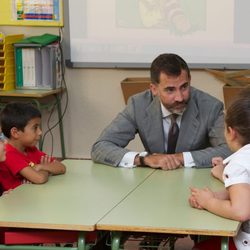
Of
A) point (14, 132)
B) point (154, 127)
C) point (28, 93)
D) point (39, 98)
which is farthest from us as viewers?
point (39, 98)

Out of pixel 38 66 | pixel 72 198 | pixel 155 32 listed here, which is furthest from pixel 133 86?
pixel 72 198

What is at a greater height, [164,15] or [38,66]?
[164,15]

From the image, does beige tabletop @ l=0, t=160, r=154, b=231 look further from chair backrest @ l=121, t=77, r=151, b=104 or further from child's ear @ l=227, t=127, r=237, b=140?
chair backrest @ l=121, t=77, r=151, b=104

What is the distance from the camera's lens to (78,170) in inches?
130

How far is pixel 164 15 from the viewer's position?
572 centimetres

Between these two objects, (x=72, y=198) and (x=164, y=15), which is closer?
(x=72, y=198)

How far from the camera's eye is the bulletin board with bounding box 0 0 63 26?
5.96 m

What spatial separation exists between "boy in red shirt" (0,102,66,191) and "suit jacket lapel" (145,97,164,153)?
55 centimetres

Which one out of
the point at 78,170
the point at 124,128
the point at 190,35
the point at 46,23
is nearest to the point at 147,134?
the point at 124,128

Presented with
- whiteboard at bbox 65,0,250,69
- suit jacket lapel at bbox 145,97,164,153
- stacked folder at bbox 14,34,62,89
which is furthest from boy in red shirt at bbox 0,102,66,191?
Answer: whiteboard at bbox 65,0,250,69

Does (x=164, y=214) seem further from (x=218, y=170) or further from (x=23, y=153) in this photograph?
(x=23, y=153)

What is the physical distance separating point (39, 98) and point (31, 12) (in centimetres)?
75

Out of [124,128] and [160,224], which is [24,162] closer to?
[124,128]

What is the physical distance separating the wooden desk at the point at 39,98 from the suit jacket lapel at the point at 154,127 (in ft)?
6.87
